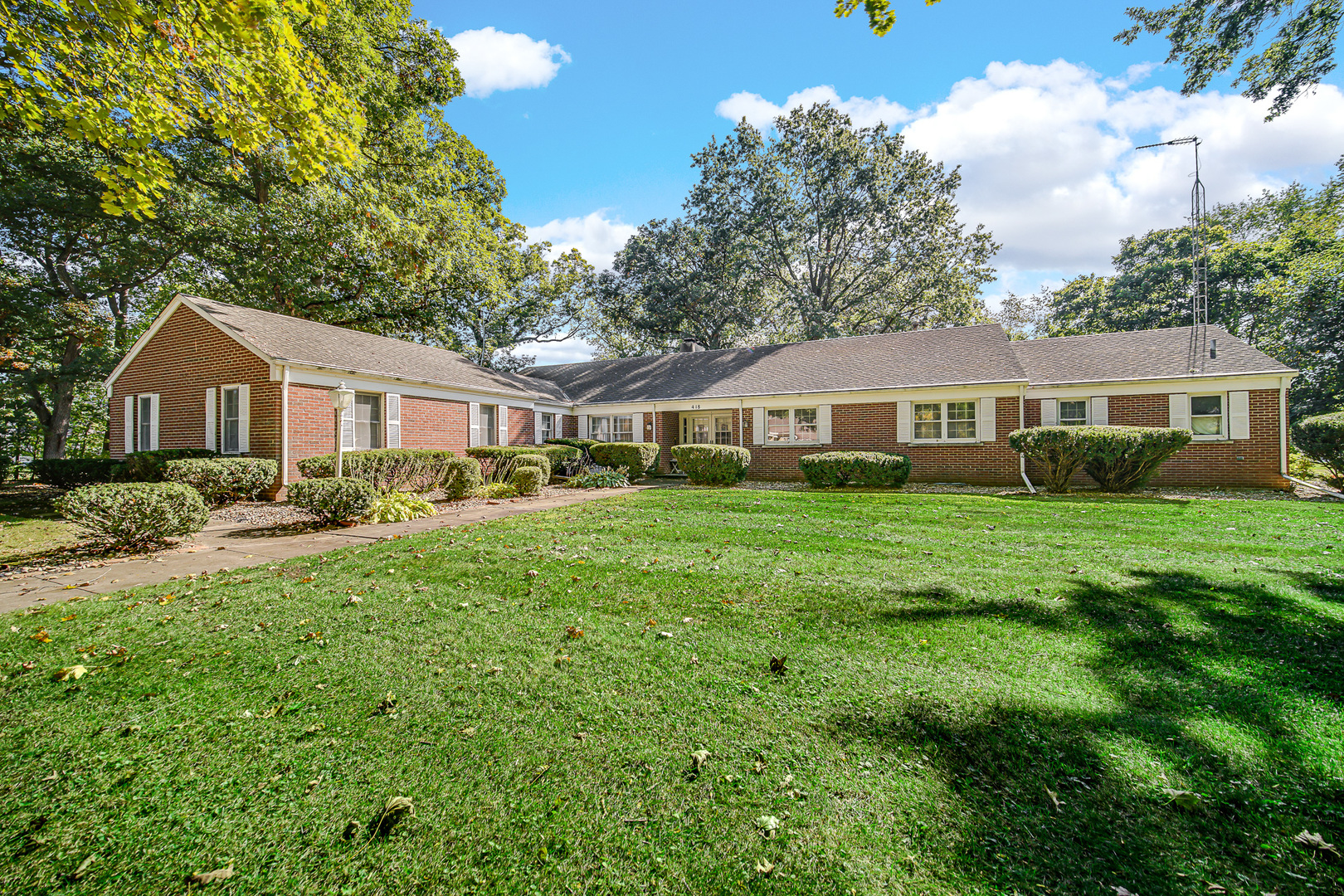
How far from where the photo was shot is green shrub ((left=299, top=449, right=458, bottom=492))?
35.2ft

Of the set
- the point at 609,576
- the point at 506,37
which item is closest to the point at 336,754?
the point at 609,576

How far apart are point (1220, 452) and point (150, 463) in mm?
26390

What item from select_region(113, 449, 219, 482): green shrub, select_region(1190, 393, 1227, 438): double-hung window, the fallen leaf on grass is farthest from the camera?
select_region(1190, 393, 1227, 438): double-hung window

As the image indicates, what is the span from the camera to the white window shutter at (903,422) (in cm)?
1573

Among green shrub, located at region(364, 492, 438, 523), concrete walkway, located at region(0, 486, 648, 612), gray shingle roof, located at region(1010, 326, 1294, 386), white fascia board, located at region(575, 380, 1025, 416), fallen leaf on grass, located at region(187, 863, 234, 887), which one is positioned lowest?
fallen leaf on grass, located at region(187, 863, 234, 887)

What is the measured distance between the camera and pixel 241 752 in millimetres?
2447

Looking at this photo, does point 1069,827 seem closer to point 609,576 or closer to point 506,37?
point 609,576

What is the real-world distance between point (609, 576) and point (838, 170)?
2649 centimetres

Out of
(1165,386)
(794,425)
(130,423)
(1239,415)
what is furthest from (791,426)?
(130,423)

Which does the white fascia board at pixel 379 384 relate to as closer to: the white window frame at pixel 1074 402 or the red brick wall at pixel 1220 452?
the red brick wall at pixel 1220 452

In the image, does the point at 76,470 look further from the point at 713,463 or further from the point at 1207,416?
the point at 1207,416

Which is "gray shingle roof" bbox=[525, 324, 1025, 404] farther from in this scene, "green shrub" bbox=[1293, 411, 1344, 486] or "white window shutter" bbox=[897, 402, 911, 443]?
"green shrub" bbox=[1293, 411, 1344, 486]

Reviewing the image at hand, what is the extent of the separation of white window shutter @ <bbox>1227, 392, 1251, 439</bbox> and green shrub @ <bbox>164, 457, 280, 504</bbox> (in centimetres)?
2367

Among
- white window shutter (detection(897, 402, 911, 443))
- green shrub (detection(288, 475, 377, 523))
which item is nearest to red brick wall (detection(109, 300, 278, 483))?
green shrub (detection(288, 475, 377, 523))
